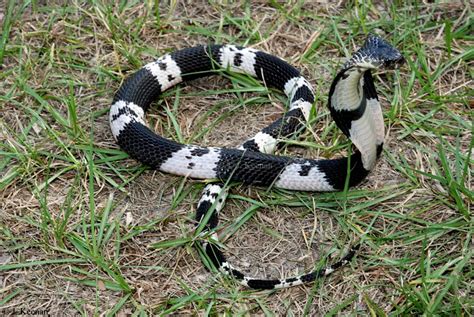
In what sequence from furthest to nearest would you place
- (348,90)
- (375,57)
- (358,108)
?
(358,108), (348,90), (375,57)

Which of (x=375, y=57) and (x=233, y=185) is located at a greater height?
(x=375, y=57)

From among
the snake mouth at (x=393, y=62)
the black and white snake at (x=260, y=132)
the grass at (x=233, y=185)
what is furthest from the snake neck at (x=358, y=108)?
the grass at (x=233, y=185)

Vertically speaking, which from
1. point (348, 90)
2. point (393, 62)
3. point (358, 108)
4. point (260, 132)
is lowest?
point (260, 132)

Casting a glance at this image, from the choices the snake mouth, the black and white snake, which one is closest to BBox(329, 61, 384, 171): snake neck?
the black and white snake

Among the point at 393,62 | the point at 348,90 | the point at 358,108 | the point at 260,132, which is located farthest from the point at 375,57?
the point at 260,132

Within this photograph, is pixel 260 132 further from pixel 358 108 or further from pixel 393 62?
pixel 393 62

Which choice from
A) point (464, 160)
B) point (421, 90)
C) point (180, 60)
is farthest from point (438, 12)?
point (180, 60)

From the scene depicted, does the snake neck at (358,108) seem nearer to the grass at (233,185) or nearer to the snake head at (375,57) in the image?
Result: the snake head at (375,57)
